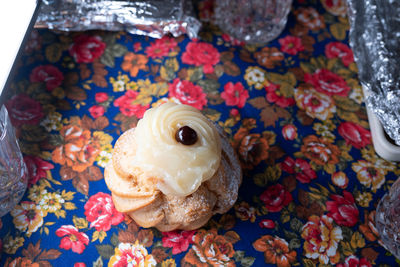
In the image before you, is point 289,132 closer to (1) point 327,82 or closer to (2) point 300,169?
(2) point 300,169

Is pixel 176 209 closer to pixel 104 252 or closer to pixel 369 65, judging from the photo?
pixel 104 252

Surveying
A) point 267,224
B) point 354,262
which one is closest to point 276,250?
point 267,224

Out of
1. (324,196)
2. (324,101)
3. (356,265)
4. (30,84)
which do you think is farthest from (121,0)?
(356,265)

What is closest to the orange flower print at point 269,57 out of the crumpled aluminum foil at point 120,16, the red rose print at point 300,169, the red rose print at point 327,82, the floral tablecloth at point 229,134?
the floral tablecloth at point 229,134

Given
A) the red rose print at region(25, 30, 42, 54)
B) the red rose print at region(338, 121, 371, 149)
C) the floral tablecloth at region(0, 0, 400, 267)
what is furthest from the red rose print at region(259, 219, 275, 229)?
the red rose print at region(25, 30, 42, 54)

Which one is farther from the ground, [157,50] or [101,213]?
[157,50]

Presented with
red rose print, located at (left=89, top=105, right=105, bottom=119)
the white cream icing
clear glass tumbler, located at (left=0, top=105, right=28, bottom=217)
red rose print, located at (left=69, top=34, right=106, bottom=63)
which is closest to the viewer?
the white cream icing

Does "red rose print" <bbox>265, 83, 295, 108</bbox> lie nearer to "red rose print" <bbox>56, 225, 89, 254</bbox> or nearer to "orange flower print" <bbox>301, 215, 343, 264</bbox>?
"orange flower print" <bbox>301, 215, 343, 264</bbox>
